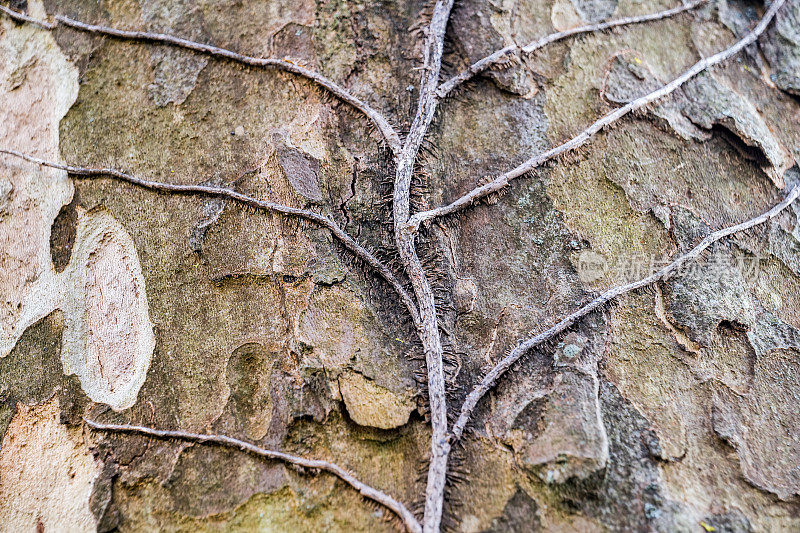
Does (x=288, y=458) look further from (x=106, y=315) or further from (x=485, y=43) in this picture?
(x=485, y=43)

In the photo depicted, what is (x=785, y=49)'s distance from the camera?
1.71m

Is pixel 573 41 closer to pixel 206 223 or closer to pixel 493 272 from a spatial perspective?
pixel 493 272

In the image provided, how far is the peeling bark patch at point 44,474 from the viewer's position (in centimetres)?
121

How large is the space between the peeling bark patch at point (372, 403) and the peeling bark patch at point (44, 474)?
568 millimetres

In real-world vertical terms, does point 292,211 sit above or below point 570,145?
below

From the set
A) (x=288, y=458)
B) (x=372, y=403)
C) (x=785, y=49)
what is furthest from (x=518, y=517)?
(x=785, y=49)

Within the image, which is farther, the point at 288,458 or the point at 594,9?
the point at 594,9

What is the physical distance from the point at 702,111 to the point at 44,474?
1.85m

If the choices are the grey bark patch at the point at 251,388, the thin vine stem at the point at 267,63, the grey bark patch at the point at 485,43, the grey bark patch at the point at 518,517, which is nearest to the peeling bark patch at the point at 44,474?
the grey bark patch at the point at 251,388

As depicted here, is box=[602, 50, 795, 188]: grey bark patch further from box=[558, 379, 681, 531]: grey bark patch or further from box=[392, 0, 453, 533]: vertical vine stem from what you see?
box=[558, 379, 681, 531]: grey bark patch

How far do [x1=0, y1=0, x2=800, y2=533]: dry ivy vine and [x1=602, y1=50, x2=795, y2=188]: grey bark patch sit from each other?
35 mm

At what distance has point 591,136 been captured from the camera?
57.8 inches

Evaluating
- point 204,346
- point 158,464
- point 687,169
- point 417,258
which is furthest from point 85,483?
point 687,169

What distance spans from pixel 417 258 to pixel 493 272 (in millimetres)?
185
